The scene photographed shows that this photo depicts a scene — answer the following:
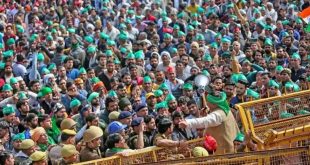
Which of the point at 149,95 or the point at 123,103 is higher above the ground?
the point at 149,95

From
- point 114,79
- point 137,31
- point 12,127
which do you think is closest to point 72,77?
point 114,79

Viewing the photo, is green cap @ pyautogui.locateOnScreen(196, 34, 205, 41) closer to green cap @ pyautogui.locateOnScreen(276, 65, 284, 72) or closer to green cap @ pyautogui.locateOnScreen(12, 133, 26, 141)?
green cap @ pyautogui.locateOnScreen(276, 65, 284, 72)

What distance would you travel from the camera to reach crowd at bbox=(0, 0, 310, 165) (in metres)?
10.7

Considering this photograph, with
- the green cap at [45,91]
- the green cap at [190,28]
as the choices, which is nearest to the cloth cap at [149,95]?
the green cap at [45,91]

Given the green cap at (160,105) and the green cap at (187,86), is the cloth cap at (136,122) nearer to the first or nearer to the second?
the green cap at (160,105)

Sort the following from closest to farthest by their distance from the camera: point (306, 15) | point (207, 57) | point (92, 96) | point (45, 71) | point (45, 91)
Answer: point (92, 96), point (45, 91), point (45, 71), point (207, 57), point (306, 15)

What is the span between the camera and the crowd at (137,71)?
1072cm

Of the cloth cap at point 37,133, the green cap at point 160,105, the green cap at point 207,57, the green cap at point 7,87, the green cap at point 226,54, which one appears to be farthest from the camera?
the green cap at point 226,54

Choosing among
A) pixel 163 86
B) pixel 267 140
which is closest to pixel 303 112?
pixel 267 140

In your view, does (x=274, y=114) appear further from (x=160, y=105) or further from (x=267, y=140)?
(x=160, y=105)

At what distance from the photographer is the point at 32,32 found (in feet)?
70.0

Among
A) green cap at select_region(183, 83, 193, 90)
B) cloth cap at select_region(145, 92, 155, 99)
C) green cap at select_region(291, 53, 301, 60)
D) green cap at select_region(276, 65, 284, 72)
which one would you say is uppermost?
green cap at select_region(291, 53, 301, 60)

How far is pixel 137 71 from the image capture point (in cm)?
1631

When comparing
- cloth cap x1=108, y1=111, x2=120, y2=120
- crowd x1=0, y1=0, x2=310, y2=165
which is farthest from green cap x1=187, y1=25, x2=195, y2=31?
cloth cap x1=108, y1=111, x2=120, y2=120
